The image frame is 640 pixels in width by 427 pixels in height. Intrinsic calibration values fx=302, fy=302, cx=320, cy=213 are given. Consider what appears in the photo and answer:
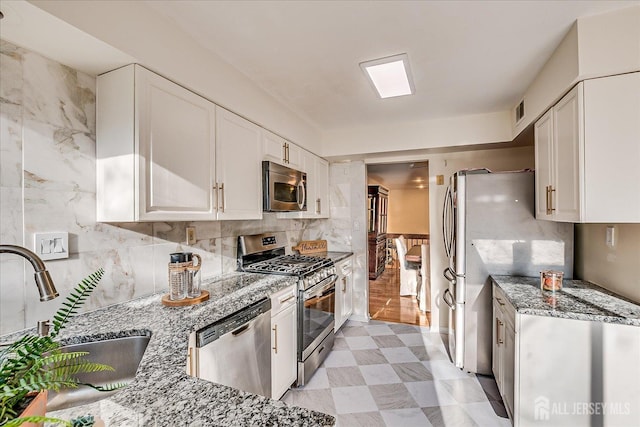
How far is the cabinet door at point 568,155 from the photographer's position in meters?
1.65

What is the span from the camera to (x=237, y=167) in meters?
2.16

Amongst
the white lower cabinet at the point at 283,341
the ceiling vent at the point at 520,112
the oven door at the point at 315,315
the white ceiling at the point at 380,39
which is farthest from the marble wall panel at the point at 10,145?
the ceiling vent at the point at 520,112

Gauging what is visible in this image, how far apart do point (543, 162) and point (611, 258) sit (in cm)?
74

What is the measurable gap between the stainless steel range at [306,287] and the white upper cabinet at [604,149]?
1.79 meters

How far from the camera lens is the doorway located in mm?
4102

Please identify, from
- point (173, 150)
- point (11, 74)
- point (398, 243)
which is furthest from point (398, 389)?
point (398, 243)

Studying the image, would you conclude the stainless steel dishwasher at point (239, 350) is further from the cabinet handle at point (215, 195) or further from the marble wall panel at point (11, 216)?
the marble wall panel at point (11, 216)

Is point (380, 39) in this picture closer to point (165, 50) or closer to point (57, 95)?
point (165, 50)

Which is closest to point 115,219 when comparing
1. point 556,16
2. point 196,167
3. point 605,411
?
point 196,167

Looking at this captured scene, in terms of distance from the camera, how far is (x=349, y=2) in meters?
1.47

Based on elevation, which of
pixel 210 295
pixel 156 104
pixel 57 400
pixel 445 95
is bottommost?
pixel 57 400

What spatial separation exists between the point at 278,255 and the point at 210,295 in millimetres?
1357

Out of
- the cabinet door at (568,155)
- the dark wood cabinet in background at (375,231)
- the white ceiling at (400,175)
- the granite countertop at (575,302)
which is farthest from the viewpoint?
the dark wood cabinet in background at (375,231)

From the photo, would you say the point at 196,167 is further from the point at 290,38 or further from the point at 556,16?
the point at 556,16
